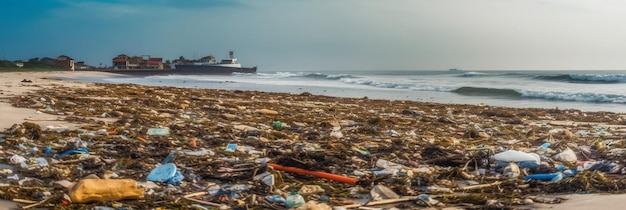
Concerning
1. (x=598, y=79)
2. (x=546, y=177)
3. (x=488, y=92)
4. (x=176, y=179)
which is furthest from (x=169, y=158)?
(x=598, y=79)

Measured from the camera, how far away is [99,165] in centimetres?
431

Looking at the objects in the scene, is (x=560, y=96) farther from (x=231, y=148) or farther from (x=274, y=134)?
(x=231, y=148)

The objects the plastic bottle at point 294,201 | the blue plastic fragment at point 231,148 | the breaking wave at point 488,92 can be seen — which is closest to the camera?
the plastic bottle at point 294,201

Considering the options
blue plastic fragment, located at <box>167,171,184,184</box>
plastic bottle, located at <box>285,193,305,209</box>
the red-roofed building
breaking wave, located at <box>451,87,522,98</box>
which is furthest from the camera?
the red-roofed building

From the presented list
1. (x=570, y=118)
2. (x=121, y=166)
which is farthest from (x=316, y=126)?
(x=570, y=118)

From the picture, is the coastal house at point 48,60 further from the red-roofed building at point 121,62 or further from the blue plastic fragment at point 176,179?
the blue plastic fragment at point 176,179

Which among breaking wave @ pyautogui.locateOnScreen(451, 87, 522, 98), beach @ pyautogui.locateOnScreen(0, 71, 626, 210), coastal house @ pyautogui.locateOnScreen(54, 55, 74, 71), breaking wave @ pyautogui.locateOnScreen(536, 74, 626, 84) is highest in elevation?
coastal house @ pyautogui.locateOnScreen(54, 55, 74, 71)

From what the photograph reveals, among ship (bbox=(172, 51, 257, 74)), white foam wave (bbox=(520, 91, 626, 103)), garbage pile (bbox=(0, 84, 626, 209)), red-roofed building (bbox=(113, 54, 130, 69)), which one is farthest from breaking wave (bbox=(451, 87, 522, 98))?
red-roofed building (bbox=(113, 54, 130, 69))

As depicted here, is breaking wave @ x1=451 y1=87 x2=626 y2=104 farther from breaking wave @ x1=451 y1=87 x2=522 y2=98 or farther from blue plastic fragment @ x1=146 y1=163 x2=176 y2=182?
blue plastic fragment @ x1=146 y1=163 x2=176 y2=182

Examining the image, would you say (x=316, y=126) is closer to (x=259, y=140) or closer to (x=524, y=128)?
(x=259, y=140)

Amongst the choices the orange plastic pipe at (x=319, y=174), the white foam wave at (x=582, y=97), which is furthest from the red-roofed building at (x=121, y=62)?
the orange plastic pipe at (x=319, y=174)

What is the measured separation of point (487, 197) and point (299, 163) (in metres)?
1.58

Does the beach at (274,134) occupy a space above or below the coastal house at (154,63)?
below

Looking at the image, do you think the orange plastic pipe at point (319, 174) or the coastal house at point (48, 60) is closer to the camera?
the orange plastic pipe at point (319, 174)
